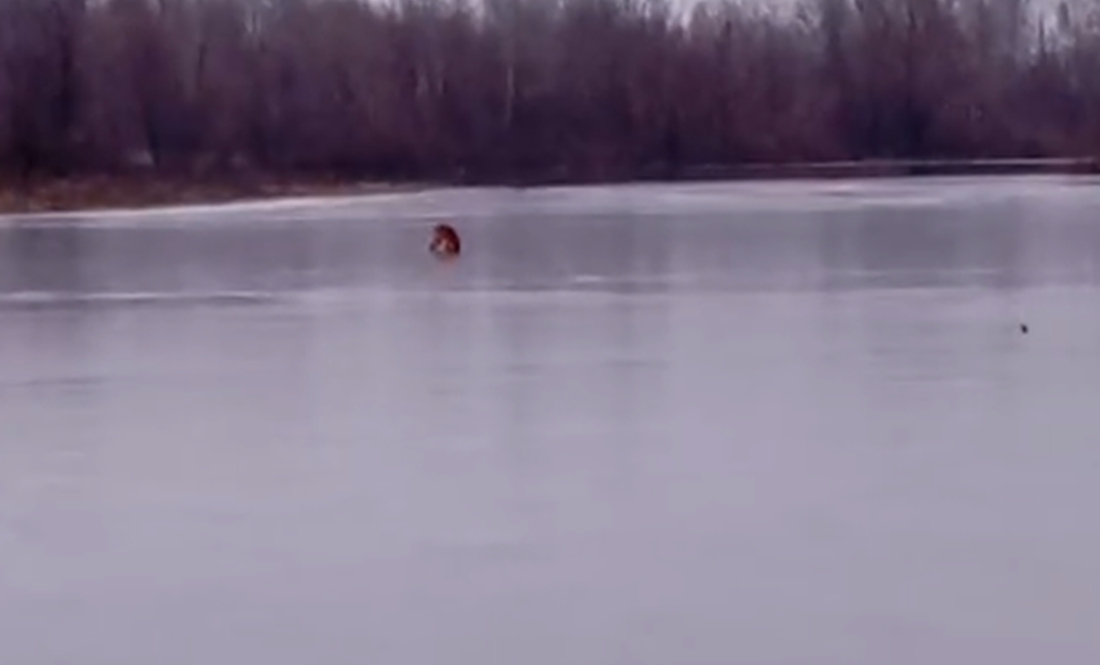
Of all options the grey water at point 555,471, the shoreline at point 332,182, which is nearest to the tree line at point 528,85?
the shoreline at point 332,182

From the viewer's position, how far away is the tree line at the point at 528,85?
51.5 metres

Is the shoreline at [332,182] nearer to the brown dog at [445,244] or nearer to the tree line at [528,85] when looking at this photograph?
the tree line at [528,85]

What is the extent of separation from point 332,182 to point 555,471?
41.9 m

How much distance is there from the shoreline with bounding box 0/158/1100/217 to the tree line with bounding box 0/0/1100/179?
143cm

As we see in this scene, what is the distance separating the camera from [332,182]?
49406 mm

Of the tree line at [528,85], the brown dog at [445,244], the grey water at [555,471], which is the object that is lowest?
the tree line at [528,85]

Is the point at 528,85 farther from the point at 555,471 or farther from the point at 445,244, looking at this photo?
the point at 555,471

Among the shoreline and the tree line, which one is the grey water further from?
the tree line

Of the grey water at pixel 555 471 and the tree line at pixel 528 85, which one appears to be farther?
the tree line at pixel 528 85

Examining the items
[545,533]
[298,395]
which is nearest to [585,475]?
[545,533]

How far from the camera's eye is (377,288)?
16.5 metres

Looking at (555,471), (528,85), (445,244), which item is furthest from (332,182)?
(555,471)

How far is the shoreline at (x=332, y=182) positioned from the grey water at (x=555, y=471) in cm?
2134

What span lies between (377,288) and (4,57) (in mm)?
34620
